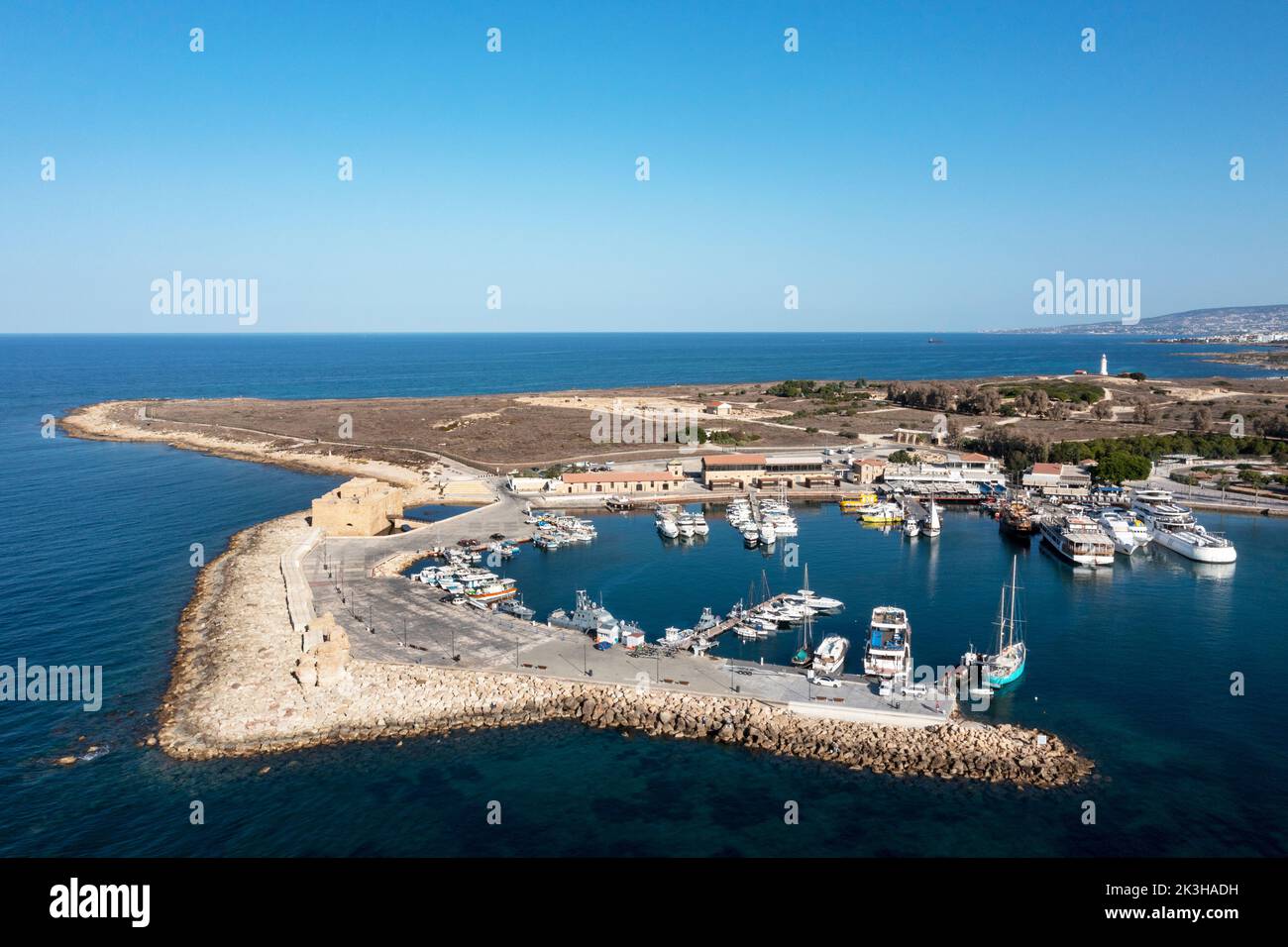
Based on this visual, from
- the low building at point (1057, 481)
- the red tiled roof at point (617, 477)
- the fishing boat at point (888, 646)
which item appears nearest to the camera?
the fishing boat at point (888, 646)

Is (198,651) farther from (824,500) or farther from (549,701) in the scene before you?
(824,500)

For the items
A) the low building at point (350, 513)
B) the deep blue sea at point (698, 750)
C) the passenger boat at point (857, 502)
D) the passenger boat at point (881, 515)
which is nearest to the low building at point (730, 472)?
the passenger boat at point (857, 502)

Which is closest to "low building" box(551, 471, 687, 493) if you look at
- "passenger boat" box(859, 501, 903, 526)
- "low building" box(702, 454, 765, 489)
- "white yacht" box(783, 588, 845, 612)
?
"low building" box(702, 454, 765, 489)

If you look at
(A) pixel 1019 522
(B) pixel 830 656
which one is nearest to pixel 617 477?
(A) pixel 1019 522

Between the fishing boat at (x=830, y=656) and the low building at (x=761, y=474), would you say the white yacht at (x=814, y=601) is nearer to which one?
the fishing boat at (x=830, y=656)

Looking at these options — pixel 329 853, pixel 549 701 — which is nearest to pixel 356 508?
pixel 549 701

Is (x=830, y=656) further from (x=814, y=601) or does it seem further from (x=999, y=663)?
(x=814, y=601)
